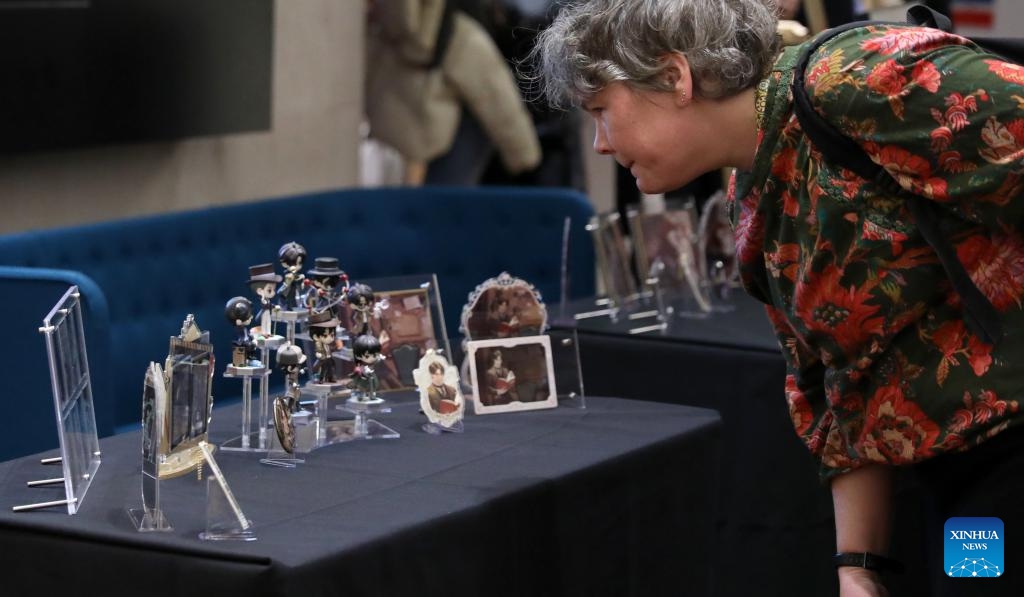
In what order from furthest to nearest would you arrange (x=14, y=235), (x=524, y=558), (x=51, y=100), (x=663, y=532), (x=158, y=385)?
(x=51, y=100) < (x=14, y=235) < (x=663, y=532) < (x=524, y=558) < (x=158, y=385)

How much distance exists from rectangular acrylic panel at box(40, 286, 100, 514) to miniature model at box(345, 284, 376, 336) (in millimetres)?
443

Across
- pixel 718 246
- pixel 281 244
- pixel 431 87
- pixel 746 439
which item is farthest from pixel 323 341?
pixel 431 87

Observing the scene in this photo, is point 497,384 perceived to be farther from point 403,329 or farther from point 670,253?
point 670,253

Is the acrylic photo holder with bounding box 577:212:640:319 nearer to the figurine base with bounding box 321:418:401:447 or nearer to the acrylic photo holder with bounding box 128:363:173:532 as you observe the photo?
the figurine base with bounding box 321:418:401:447

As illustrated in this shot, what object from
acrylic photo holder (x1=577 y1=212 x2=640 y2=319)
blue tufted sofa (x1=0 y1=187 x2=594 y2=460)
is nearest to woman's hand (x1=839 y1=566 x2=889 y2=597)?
blue tufted sofa (x1=0 y1=187 x2=594 y2=460)

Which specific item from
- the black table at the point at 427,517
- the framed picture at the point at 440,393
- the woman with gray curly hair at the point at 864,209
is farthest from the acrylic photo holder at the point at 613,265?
the woman with gray curly hair at the point at 864,209

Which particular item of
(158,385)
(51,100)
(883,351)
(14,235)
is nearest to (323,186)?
(51,100)

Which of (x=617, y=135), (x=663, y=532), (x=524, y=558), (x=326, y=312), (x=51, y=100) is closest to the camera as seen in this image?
(x=617, y=135)

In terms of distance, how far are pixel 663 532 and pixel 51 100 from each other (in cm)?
251

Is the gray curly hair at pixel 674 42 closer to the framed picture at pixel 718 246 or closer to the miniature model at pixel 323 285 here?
the miniature model at pixel 323 285

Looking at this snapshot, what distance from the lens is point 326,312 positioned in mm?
2367

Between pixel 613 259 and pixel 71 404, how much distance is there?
198 centimetres

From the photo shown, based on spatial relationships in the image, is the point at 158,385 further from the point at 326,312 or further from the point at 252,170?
the point at 252,170

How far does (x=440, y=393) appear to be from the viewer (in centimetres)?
251
